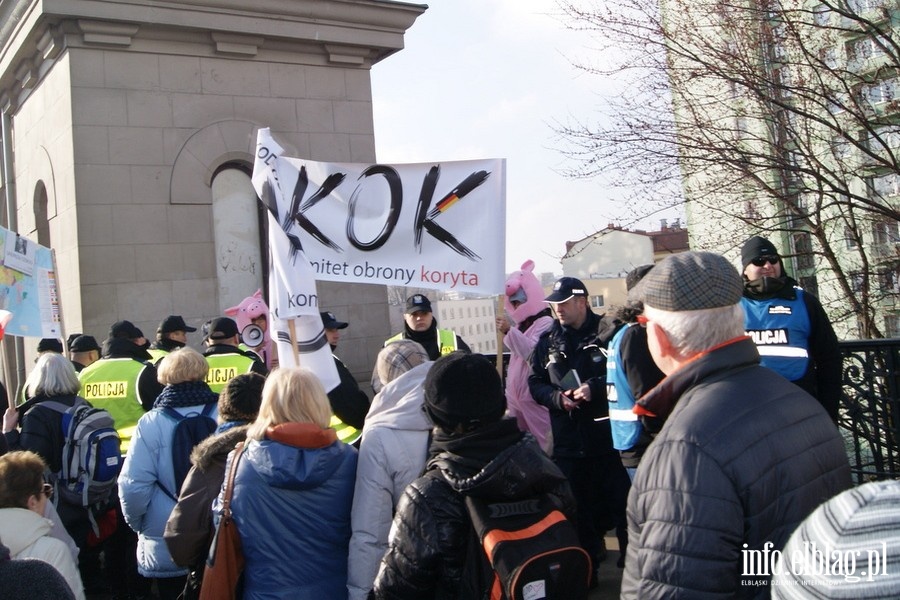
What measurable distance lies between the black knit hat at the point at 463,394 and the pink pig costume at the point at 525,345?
3.50 meters

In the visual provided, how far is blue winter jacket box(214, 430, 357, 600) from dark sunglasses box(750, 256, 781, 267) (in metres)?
3.14

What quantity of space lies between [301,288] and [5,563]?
3.64m

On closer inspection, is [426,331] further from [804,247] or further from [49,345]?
[804,247]

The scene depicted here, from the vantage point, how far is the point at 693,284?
2.31m

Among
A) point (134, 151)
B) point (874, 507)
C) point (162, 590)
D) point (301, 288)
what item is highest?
point (134, 151)

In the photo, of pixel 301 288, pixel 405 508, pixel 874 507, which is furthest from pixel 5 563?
pixel 301 288

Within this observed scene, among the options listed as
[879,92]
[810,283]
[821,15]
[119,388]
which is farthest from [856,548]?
[810,283]

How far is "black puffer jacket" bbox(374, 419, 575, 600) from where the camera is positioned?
272cm

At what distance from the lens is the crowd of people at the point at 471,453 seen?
6.67 ft

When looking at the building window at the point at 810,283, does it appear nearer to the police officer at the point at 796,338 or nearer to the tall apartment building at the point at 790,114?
the tall apartment building at the point at 790,114

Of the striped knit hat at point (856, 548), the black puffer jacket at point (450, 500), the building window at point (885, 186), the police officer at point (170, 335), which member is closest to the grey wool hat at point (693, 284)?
the black puffer jacket at point (450, 500)

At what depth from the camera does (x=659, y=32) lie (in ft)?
28.7

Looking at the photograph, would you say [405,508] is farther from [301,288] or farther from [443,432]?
[301,288]

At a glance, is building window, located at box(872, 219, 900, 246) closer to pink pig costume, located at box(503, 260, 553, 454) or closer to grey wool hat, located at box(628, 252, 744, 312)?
pink pig costume, located at box(503, 260, 553, 454)
